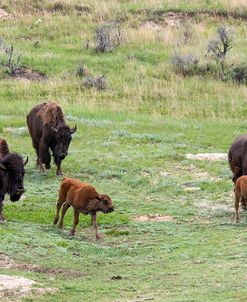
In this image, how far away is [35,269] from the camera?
1276 centimetres

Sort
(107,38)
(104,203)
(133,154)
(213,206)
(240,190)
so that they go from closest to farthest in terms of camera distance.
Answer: (104,203), (240,190), (213,206), (133,154), (107,38)

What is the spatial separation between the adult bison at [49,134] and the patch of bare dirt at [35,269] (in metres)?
8.11

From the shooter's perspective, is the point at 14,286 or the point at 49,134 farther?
the point at 49,134

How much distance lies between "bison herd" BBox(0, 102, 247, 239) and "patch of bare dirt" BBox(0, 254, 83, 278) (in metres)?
2.61

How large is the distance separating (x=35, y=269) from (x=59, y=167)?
8563 millimetres

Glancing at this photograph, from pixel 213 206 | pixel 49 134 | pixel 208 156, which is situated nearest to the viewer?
pixel 213 206

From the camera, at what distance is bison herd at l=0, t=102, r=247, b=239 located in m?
15.5

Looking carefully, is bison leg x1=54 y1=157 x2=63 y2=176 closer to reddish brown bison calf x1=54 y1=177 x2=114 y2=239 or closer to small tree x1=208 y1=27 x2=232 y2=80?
reddish brown bison calf x1=54 y1=177 x2=114 y2=239

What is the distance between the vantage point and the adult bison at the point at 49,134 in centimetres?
2095

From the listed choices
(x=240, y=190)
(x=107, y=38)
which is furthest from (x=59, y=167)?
(x=107, y=38)

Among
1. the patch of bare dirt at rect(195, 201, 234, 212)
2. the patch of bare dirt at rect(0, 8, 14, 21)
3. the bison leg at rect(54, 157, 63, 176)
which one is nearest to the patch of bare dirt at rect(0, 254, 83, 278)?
the patch of bare dirt at rect(195, 201, 234, 212)

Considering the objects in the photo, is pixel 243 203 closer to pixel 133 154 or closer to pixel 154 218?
pixel 154 218

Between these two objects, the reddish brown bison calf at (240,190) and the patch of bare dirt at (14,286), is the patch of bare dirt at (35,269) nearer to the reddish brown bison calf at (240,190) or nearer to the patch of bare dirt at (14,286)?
the patch of bare dirt at (14,286)

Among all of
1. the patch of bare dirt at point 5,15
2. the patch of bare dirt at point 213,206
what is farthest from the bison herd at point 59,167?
the patch of bare dirt at point 5,15
